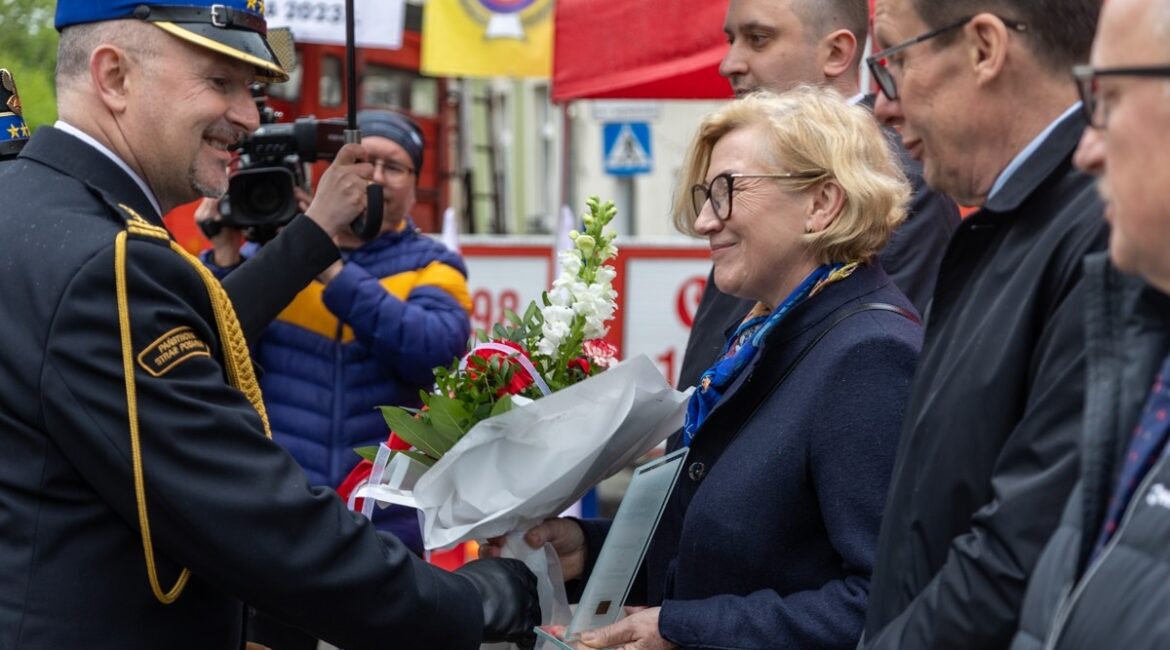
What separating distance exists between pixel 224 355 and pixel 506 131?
25070 millimetres

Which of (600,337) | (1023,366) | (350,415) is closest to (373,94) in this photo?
(350,415)

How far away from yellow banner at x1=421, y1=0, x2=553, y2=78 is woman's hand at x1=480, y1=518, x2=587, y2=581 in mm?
6204

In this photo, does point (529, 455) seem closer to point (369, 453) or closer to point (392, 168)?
point (369, 453)

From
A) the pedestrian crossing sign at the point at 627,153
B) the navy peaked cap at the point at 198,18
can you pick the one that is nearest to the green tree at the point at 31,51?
the navy peaked cap at the point at 198,18

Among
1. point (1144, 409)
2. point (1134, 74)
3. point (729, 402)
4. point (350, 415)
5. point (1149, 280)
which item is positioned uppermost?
point (1134, 74)

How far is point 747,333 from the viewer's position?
2850mm

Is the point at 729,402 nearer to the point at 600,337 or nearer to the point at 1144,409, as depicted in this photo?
the point at 600,337

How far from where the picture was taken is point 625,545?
2568mm

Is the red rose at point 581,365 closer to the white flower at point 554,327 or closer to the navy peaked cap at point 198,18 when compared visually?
the white flower at point 554,327

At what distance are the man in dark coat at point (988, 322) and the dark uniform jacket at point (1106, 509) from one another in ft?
0.23

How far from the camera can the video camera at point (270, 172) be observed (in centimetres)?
456

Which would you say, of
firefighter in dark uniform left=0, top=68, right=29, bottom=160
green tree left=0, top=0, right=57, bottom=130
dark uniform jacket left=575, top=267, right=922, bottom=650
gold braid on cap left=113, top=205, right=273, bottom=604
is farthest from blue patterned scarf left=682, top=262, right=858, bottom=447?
green tree left=0, top=0, right=57, bottom=130

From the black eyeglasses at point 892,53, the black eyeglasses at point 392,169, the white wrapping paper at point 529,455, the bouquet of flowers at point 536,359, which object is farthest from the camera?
the black eyeglasses at point 392,169

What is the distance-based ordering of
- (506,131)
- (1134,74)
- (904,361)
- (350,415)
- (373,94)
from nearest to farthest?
(1134,74) < (904,361) < (350,415) < (373,94) < (506,131)
